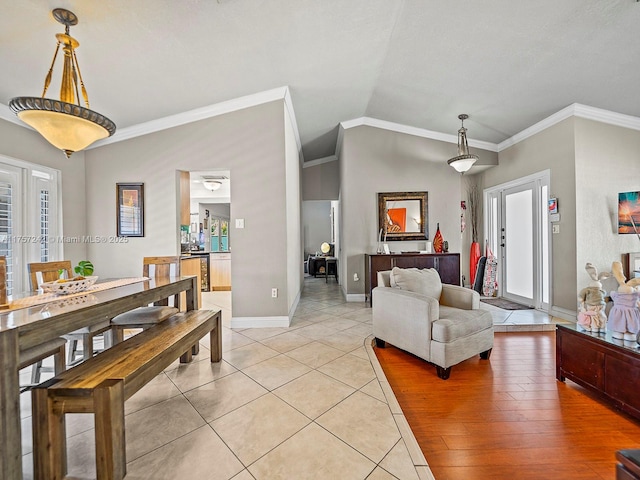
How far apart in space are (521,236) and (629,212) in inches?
49.4

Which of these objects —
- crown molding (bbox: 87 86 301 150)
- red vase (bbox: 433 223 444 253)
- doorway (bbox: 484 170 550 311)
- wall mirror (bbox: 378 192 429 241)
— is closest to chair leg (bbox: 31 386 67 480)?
crown molding (bbox: 87 86 301 150)

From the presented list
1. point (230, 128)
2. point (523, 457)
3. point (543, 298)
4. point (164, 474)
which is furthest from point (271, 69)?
point (543, 298)

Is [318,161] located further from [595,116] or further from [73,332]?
[73,332]

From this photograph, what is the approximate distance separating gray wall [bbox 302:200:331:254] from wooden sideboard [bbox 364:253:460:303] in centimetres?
444

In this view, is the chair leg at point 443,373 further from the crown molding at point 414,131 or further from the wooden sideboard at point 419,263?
the crown molding at point 414,131

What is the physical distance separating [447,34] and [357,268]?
3389 mm

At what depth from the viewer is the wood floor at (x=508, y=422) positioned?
140cm

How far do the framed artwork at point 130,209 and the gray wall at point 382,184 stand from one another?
310 centimetres

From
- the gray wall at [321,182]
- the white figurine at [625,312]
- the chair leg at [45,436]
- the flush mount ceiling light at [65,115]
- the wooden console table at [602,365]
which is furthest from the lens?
the gray wall at [321,182]

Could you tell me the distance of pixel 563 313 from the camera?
12.4ft

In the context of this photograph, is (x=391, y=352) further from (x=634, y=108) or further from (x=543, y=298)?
(x=634, y=108)

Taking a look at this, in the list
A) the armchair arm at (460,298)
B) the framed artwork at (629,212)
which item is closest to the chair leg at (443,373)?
the armchair arm at (460,298)

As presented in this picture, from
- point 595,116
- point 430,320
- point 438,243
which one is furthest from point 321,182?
point 430,320

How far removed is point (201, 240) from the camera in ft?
22.3
